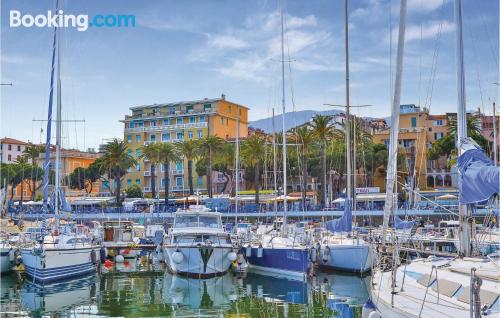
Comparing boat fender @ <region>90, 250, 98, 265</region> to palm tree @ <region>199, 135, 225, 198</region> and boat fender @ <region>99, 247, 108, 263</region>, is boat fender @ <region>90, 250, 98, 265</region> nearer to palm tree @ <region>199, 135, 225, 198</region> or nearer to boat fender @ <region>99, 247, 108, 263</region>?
boat fender @ <region>99, 247, 108, 263</region>

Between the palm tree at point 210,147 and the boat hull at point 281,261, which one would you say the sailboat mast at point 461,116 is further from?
the palm tree at point 210,147

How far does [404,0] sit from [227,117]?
9552 centimetres

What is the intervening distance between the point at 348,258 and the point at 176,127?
79.2 meters

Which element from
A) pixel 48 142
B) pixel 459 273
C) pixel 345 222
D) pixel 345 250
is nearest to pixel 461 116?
pixel 459 273

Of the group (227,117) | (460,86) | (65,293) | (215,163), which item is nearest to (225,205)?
(215,163)

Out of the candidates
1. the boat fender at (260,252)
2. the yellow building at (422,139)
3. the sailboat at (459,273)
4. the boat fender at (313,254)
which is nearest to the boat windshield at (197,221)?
the boat fender at (260,252)

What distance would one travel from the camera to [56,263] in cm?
3222

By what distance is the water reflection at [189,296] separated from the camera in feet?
80.5

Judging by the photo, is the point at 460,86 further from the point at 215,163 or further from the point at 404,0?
the point at 215,163

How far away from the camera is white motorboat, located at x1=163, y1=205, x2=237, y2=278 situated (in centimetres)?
3262

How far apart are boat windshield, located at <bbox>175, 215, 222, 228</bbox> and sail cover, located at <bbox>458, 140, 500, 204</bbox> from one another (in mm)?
22818

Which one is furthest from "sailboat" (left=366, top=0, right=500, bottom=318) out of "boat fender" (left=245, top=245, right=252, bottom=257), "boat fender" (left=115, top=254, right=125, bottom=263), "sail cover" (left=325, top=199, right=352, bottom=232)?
"boat fender" (left=115, top=254, right=125, bottom=263)

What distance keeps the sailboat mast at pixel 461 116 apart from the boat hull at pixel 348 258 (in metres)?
15.8

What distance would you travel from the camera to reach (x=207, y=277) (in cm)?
3284
